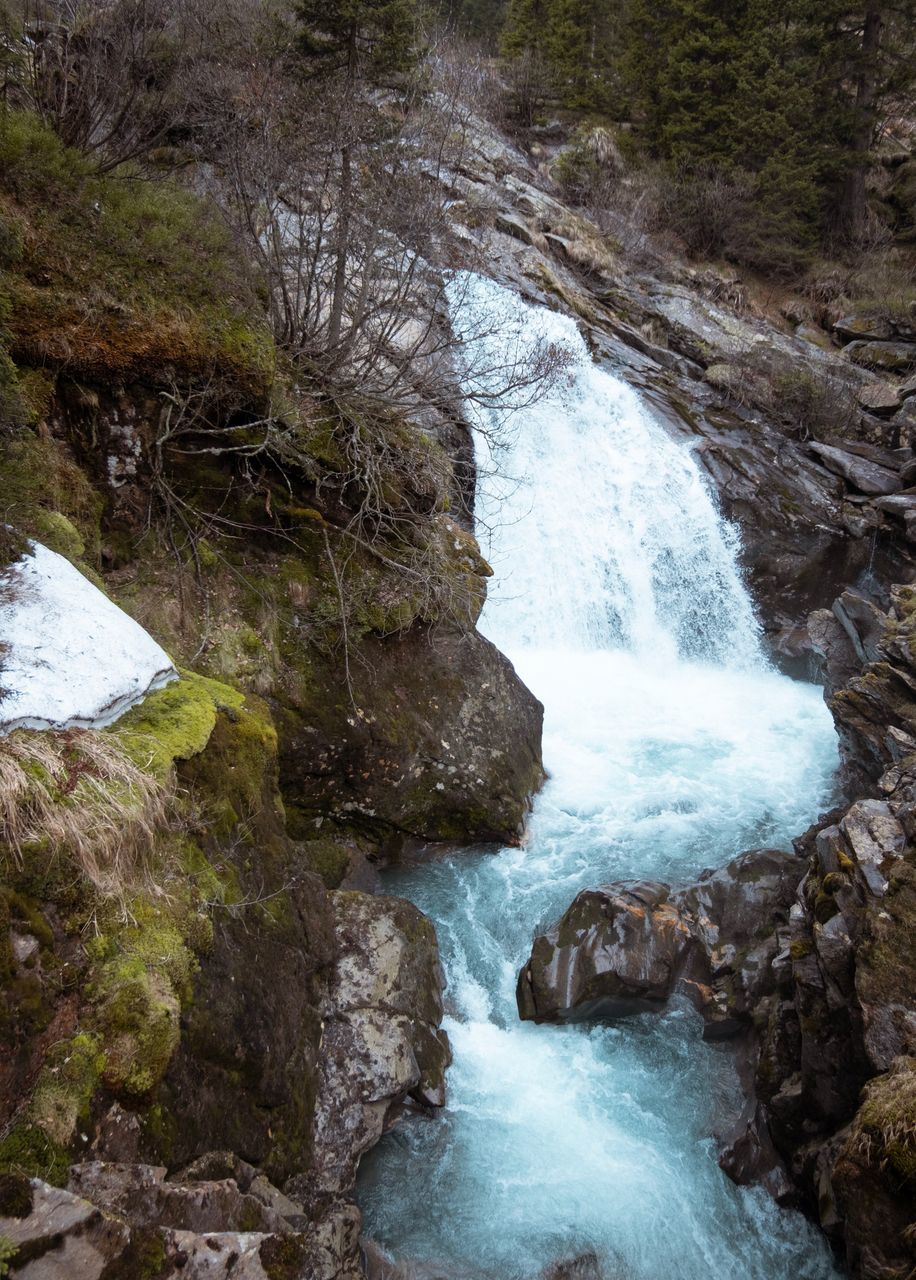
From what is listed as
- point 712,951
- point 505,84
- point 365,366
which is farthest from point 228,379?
point 505,84

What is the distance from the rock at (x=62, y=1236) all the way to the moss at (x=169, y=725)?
181cm

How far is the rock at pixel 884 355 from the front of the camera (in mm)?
18500

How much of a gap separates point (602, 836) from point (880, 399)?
48.2 feet

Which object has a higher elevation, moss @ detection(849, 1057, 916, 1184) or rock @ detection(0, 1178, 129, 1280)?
moss @ detection(849, 1057, 916, 1184)

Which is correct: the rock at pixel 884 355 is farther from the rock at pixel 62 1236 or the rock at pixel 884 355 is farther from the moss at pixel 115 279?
the rock at pixel 62 1236

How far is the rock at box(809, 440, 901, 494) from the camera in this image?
50.8 feet

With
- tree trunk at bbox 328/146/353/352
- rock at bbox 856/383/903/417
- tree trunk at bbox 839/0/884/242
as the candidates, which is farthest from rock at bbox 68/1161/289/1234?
tree trunk at bbox 839/0/884/242

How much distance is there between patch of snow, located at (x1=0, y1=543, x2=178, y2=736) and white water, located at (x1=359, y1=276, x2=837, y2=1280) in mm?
3814

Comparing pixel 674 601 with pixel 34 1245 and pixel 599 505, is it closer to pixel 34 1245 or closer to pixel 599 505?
pixel 599 505

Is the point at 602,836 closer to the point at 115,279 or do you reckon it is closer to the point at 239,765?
the point at 239,765

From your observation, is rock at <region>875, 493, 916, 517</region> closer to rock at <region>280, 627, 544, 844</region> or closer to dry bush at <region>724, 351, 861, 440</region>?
dry bush at <region>724, 351, 861, 440</region>

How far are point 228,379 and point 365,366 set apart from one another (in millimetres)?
1860

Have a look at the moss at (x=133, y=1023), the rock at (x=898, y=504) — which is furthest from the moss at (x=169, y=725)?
the rock at (x=898, y=504)

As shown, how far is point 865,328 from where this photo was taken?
19.6m
